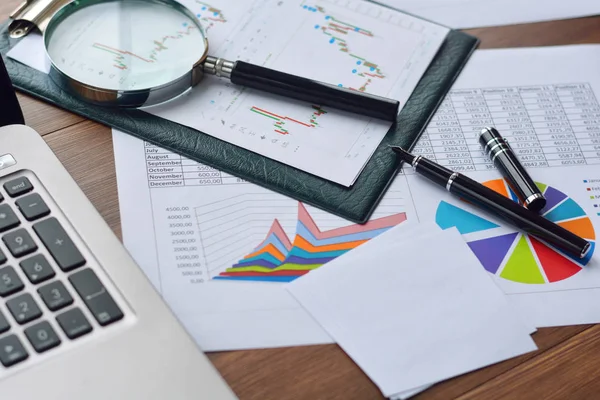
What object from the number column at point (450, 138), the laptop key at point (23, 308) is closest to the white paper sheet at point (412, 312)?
the number column at point (450, 138)

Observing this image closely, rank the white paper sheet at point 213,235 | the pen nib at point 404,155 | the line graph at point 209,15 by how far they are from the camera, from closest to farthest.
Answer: the white paper sheet at point 213,235 → the pen nib at point 404,155 → the line graph at point 209,15

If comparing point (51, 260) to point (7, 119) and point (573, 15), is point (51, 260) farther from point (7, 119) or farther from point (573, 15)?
point (573, 15)

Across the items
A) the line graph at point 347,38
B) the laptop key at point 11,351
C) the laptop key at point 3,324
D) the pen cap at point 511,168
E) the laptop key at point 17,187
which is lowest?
the laptop key at point 11,351

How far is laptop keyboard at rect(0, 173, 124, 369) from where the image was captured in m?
0.51

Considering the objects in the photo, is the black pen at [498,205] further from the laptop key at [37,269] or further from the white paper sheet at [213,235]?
the laptop key at [37,269]

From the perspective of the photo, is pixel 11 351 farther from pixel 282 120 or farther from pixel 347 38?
pixel 347 38

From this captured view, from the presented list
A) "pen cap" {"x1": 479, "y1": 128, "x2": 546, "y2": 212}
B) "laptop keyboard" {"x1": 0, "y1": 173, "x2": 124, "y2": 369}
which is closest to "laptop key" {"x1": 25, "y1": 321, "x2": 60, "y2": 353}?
"laptop keyboard" {"x1": 0, "y1": 173, "x2": 124, "y2": 369}

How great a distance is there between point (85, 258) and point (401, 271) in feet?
0.92

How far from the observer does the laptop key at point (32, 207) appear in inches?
22.5

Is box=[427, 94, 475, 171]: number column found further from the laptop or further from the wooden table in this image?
the laptop

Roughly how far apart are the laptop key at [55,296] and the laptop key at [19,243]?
0.12 feet

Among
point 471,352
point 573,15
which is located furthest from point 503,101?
point 471,352

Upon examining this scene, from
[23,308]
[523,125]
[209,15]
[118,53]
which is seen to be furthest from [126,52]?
[523,125]

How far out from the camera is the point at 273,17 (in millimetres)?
857
